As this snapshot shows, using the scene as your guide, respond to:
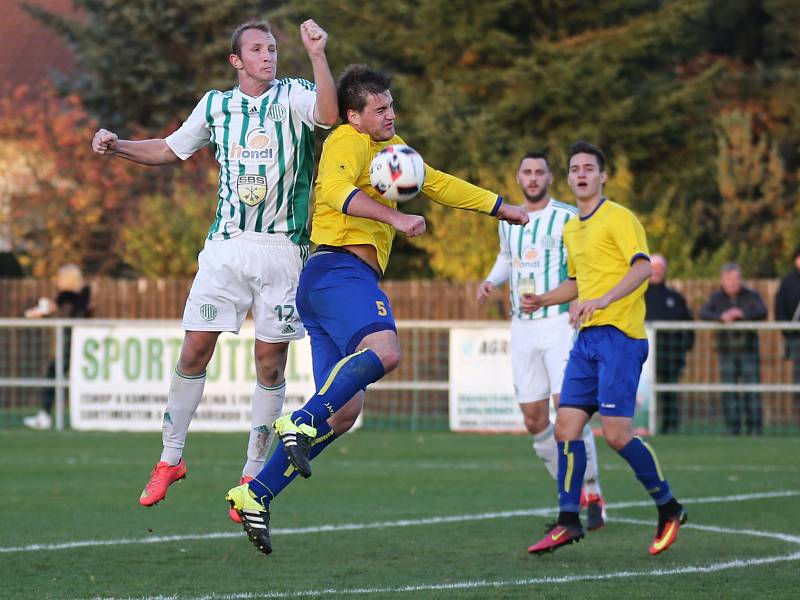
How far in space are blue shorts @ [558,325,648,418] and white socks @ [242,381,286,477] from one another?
6.09ft

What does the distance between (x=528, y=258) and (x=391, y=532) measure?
239 cm

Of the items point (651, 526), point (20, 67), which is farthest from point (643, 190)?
point (651, 526)

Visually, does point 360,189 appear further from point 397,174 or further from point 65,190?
point 65,190

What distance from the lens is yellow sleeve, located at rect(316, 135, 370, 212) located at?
762cm

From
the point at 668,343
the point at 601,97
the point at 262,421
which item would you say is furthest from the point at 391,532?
the point at 601,97

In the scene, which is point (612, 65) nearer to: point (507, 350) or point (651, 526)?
point (507, 350)

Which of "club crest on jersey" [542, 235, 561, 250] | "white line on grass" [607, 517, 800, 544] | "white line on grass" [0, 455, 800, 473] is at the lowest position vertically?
"white line on grass" [607, 517, 800, 544]

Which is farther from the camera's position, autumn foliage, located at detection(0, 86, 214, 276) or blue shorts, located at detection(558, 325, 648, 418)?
autumn foliage, located at detection(0, 86, 214, 276)

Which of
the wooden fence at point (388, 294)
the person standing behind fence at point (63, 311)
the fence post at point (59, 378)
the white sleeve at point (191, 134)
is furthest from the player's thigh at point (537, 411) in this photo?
the wooden fence at point (388, 294)

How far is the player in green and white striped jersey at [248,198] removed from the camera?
8.32 m

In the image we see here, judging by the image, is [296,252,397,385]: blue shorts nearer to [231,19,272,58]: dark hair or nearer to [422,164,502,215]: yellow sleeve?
[422,164,502,215]: yellow sleeve

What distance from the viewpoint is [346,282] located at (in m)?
7.90

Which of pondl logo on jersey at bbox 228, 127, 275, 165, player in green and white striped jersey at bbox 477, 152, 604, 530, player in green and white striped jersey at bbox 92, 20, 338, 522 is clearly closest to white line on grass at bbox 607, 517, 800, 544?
player in green and white striped jersey at bbox 477, 152, 604, 530

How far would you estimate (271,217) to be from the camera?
8398 millimetres
